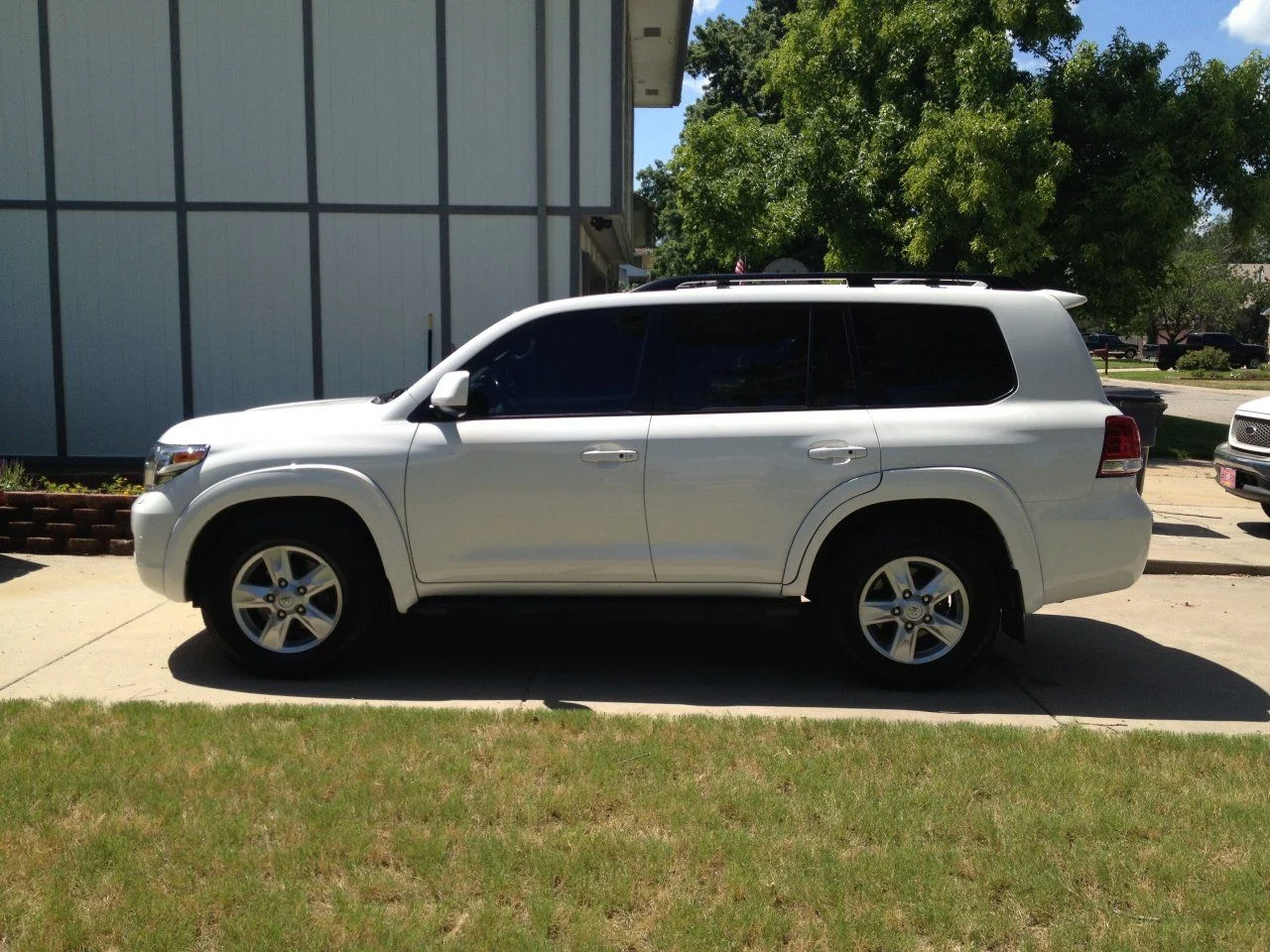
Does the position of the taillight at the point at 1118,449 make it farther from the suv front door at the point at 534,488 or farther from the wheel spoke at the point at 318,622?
the wheel spoke at the point at 318,622

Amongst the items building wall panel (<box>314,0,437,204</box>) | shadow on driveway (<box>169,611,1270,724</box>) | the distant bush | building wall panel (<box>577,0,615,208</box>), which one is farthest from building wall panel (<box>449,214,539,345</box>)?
the distant bush

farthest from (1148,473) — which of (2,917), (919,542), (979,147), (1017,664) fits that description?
(2,917)

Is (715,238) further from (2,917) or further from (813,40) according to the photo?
(2,917)

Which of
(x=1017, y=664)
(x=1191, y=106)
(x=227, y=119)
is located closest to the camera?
(x=1017, y=664)

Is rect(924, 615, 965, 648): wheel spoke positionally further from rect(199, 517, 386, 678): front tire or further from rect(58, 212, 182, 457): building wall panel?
rect(58, 212, 182, 457): building wall panel

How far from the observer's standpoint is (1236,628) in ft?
24.8

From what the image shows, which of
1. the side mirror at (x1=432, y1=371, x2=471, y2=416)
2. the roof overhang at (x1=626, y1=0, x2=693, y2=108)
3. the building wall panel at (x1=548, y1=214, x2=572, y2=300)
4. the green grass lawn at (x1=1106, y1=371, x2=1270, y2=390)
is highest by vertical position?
the roof overhang at (x1=626, y1=0, x2=693, y2=108)

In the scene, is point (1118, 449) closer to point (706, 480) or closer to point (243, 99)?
point (706, 480)

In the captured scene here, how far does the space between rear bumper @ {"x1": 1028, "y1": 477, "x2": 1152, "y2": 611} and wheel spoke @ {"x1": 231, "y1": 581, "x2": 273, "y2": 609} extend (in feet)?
12.1

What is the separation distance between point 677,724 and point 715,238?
56.9ft

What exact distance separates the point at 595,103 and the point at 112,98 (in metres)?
4.71

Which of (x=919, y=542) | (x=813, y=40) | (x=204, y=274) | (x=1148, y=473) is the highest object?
(x=813, y=40)

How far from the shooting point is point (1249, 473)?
35.7 feet

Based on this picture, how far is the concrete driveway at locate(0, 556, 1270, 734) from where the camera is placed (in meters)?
5.80
